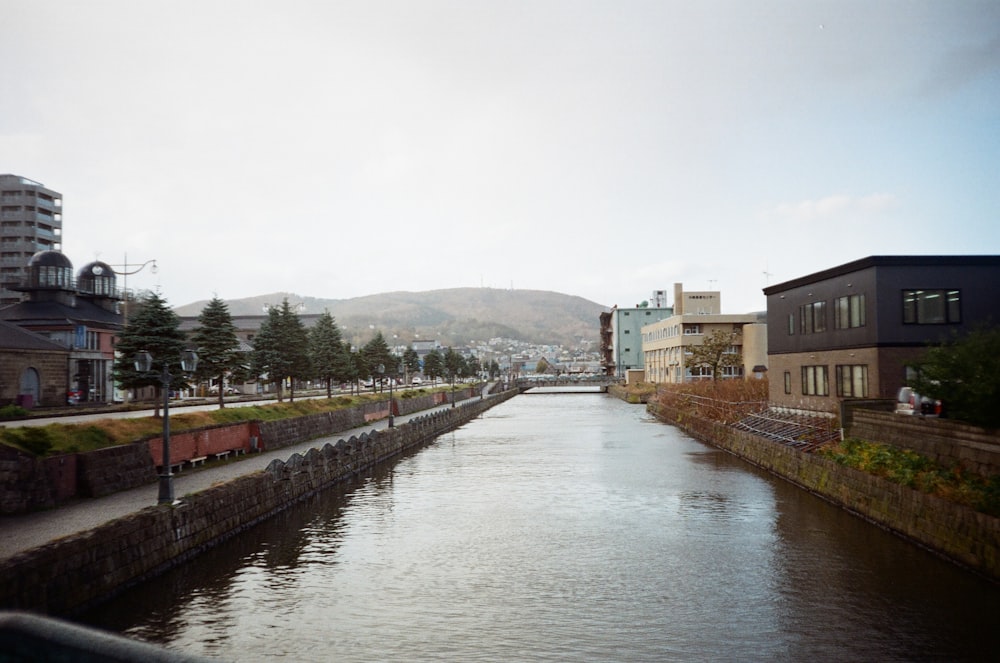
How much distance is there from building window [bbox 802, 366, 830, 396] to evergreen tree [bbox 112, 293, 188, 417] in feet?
126

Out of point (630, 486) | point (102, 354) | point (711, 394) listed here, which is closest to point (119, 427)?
point (630, 486)

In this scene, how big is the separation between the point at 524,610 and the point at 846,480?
1696cm

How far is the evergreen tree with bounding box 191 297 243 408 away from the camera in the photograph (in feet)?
155

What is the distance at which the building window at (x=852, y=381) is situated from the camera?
1583 inches

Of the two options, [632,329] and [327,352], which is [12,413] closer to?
[327,352]

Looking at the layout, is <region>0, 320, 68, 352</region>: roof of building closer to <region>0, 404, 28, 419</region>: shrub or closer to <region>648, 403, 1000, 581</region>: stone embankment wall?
<region>0, 404, 28, 419</region>: shrub

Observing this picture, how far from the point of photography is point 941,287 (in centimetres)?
3906

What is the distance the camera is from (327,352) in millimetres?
69938

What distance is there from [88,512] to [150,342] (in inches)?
749

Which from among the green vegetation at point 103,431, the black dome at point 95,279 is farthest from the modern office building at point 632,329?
the green vegetation at point 103,431

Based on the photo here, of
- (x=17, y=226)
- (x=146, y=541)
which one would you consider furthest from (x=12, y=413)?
(x=17, y=226)

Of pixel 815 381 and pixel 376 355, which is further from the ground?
pixel 376 355

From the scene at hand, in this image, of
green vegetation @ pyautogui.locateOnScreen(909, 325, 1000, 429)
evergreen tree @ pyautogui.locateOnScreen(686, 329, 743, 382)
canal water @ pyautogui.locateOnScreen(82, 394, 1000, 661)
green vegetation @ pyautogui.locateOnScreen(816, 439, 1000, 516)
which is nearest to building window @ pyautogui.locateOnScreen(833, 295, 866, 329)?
green vegetation @ pyautogui.locateOnScreen(816, 439, 1000, 516)

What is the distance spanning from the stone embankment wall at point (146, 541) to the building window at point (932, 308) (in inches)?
1260
